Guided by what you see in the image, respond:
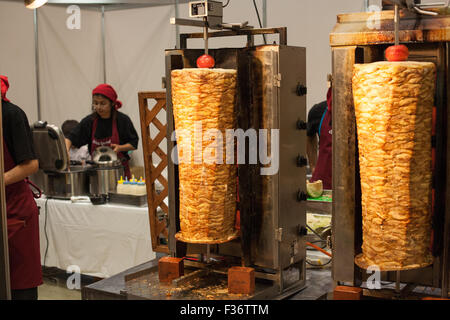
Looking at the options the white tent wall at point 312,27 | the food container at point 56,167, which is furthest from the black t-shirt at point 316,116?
the food container at point 56,167

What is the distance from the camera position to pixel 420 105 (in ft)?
4.80

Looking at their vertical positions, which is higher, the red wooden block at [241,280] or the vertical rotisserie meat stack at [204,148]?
the vertical rotisserie meat stack at [204,148]

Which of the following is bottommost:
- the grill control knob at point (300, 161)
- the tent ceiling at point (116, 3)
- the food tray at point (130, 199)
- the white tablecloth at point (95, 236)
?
the white tablecloth at point (95, 236)

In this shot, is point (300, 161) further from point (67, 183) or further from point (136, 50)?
point (136, 50)

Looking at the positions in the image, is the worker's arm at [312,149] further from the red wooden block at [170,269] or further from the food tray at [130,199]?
the red wooden block at [170,269]

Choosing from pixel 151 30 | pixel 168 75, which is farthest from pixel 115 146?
pixel 168 75

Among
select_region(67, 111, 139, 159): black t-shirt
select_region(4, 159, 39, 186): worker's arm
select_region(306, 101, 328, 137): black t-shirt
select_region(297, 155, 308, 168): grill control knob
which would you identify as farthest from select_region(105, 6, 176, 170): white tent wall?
select_region(297, 155, 308, 168): grill control knob

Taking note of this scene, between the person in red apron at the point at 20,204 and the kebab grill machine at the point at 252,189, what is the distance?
1094 millimetres

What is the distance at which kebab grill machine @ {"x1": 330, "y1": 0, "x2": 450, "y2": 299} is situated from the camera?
5.03ft

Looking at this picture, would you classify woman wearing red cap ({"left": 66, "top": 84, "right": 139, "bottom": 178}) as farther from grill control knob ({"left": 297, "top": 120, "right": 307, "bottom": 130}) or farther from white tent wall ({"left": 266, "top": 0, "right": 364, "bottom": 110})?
grill control knob ({"left": 297, "top": 120, "right": 307, "bottom": 130})

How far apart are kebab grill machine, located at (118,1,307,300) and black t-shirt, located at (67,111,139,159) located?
339 centimetres

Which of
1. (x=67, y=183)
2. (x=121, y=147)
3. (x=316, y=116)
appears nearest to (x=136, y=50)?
(x=121, y=147)

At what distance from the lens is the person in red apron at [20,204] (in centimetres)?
283
